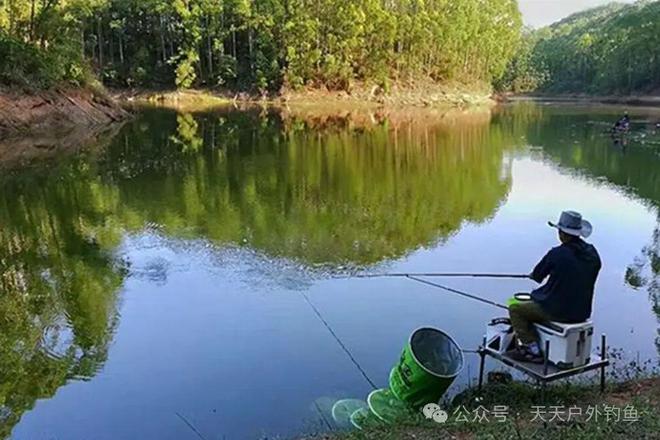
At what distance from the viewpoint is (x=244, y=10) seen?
204 ft

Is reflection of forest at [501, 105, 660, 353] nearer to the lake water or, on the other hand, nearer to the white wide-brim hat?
the lake water

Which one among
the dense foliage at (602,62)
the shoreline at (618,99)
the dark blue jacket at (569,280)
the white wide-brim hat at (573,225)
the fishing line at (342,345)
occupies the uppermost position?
the dense foliage at (602,62)

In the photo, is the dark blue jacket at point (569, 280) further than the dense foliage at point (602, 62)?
No

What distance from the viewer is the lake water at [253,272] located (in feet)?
23.1

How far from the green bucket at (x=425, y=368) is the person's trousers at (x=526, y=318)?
62 cm

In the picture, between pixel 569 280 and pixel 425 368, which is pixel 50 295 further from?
pixel 569 280

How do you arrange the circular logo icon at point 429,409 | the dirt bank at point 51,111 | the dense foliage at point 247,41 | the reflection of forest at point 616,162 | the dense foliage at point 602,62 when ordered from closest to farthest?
the circular logo icon at point 429,409, the reflection of forest at point 616,162, the dirt bank at point 51,111, the dense foliage at point 247,41, the dense foliage at point 602,62

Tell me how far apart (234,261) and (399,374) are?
246 inches

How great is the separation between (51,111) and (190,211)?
21493 mm

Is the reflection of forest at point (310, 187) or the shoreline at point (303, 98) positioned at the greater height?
the shoreline at point (303, 98)

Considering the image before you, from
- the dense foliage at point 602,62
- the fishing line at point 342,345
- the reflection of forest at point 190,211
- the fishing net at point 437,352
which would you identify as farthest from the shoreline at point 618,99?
the fishing net at point 437,352

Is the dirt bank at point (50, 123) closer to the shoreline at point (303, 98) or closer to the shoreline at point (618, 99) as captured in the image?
the shoreline at point (303, 98)

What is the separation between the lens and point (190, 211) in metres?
16.2

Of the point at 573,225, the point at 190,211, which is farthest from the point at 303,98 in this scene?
the point at 573,225
